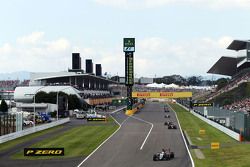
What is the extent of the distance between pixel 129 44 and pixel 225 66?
75.0 m

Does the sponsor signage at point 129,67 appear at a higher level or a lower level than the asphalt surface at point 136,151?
higher

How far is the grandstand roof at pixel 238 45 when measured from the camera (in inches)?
6181

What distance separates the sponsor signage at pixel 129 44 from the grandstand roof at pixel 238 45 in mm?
43867

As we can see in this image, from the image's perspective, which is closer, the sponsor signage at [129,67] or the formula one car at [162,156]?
the formula one car at [162,156]

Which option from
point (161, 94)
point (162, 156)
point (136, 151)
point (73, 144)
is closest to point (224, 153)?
point (162, 156)

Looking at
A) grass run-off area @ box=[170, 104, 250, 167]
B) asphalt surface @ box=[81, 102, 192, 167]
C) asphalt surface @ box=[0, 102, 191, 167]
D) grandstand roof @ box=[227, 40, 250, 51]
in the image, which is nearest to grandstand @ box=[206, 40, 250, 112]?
grandstand roof @ box=[227, 40, 250, 51]

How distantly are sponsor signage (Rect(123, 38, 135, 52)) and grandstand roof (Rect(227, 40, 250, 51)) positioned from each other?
4387 cm

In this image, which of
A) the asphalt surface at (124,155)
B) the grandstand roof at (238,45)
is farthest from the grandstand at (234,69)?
the asphalt surface at (124,155)

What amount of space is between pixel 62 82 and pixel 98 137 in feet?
440

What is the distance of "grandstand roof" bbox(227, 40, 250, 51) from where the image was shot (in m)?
157

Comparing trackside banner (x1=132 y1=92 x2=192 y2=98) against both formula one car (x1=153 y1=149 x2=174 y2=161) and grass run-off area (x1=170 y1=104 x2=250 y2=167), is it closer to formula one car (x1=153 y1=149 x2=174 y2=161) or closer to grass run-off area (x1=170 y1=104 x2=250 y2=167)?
grass run-off area (x1=170 y1=104 x2=250 y2=167)

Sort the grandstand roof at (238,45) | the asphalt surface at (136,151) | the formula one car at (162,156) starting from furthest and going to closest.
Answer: the grandstand roof at (238,45), the formula one car at (162,156), the asphalt surface at (136,151)

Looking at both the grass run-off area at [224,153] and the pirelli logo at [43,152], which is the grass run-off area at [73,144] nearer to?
the pirelli logo at [43,152]

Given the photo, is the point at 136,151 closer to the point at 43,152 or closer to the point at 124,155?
the point at 124,155
